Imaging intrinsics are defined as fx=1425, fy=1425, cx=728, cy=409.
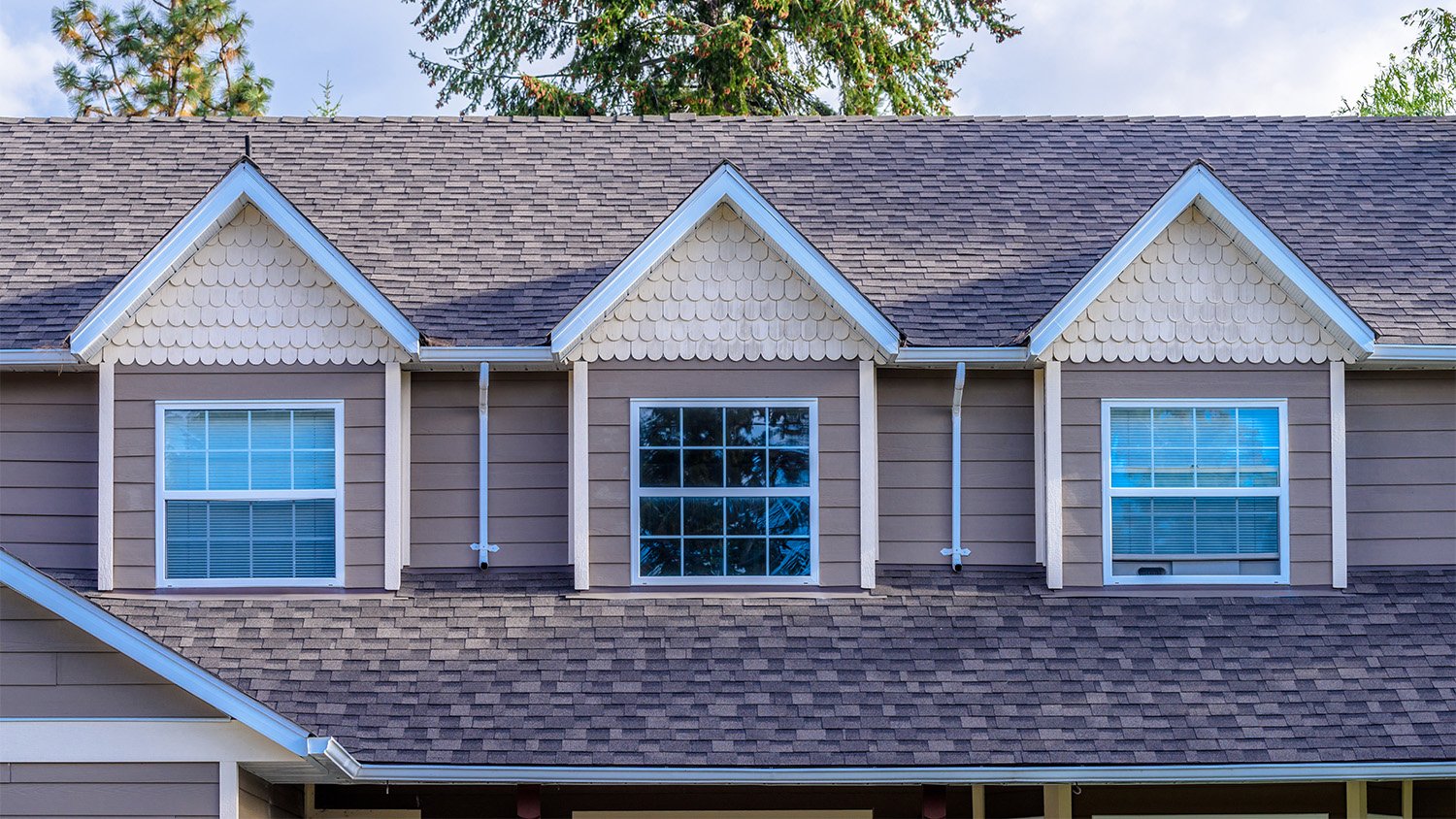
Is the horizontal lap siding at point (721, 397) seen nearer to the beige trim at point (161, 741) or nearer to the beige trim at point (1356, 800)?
the beige trim at point (161, 741)

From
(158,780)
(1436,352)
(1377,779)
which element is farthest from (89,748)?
(1436,352)

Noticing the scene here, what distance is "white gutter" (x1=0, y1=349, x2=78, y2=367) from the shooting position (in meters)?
9.14

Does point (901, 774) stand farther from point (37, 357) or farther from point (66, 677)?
point (37, 357)

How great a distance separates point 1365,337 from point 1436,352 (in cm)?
68

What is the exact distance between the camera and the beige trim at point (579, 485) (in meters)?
9.14

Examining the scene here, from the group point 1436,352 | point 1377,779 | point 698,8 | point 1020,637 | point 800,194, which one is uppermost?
point 698,8

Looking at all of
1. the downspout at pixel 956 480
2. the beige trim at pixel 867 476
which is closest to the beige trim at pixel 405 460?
the beige trim at pixel 867 476

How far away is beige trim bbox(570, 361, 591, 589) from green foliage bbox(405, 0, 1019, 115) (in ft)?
38.9

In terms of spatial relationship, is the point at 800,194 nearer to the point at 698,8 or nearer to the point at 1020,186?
the point at 1020,186

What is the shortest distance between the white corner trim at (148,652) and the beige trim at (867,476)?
3.66m

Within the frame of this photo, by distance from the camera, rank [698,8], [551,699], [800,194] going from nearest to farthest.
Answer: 1. [551,699]
2. [800,194]
3. [698,8]

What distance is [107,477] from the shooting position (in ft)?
29.8

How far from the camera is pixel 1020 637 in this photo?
8828mm

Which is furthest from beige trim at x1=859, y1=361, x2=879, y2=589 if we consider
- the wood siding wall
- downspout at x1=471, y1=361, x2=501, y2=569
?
the wood siding wall
